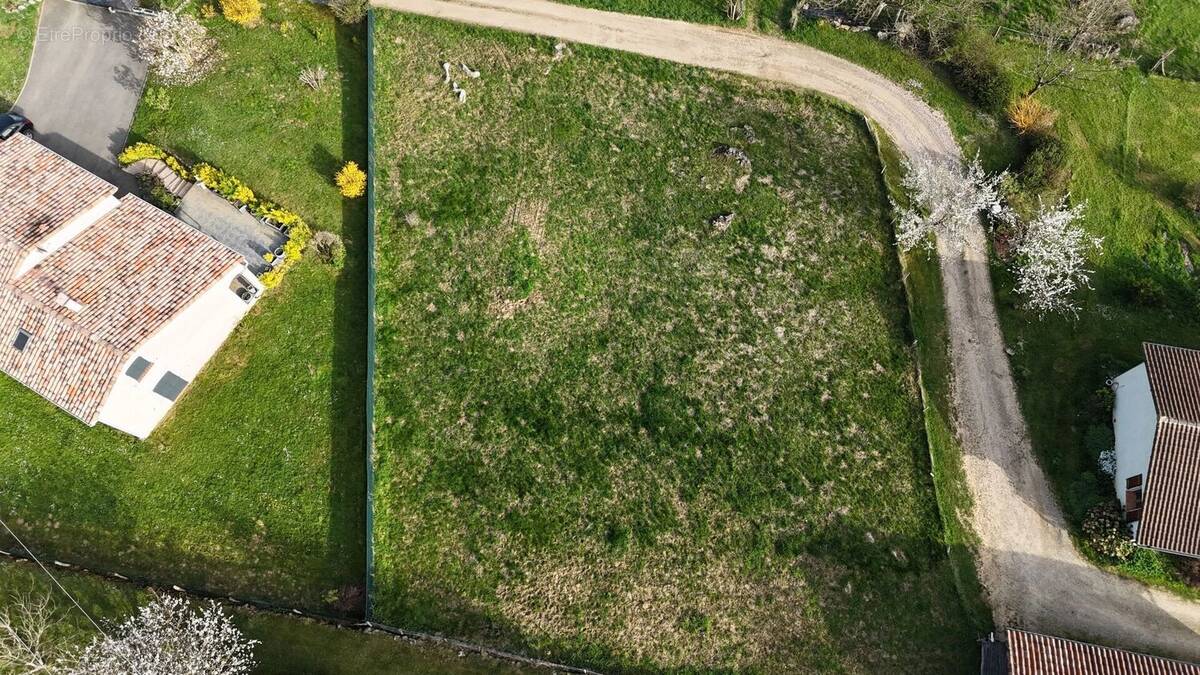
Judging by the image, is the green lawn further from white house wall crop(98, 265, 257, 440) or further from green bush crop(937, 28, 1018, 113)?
white house wall crop(98, 265, 257, 440)

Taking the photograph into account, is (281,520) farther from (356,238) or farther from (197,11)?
(197,11)

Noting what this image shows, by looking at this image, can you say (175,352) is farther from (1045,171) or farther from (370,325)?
(1045,171)

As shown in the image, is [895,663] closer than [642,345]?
Yes

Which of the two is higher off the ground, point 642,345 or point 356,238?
point 356,238

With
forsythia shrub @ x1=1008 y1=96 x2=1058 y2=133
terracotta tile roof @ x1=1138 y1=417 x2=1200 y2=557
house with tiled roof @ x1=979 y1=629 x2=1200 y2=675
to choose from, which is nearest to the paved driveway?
house with tiled roof @ x1=979 y1=629 x2=1200 y2=675

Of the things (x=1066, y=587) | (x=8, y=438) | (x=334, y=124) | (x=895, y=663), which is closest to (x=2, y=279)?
(x=8, y=438)

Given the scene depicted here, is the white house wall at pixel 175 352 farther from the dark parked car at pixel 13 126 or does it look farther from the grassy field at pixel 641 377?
the dark parked car at pixel 13 126


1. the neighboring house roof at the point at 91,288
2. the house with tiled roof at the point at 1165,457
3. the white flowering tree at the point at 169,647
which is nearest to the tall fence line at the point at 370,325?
the white flowering tree at the point at 169,647
